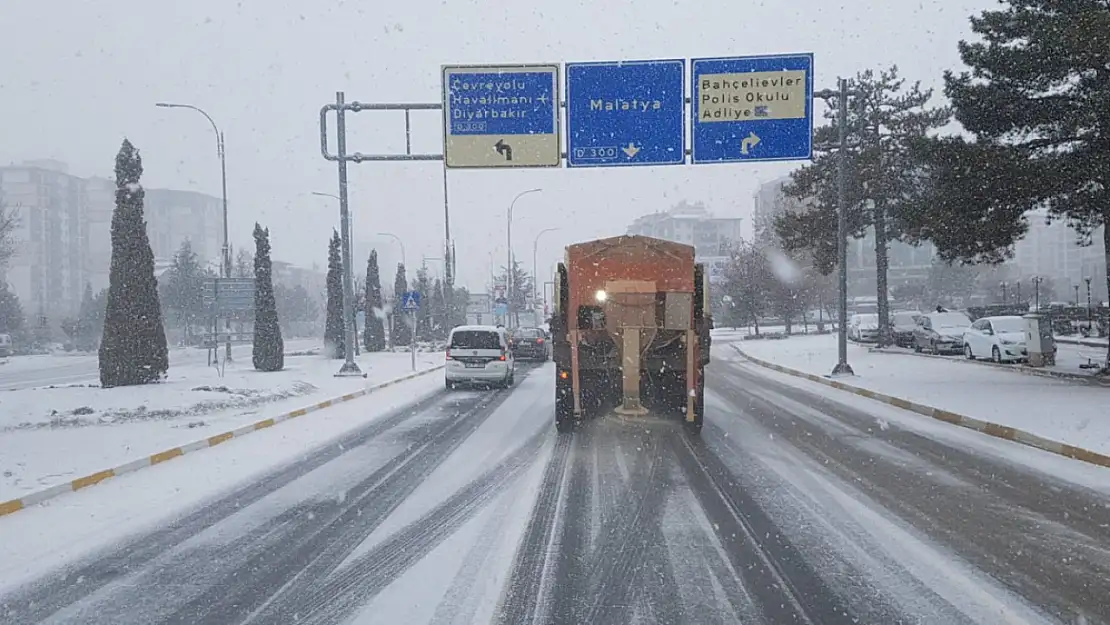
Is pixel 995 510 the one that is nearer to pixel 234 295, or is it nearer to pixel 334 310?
pixel 234 295

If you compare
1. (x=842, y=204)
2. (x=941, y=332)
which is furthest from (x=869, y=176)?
(x=842, y=204)

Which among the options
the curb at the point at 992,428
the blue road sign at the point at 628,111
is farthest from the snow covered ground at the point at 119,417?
the curb at the point at 992,428

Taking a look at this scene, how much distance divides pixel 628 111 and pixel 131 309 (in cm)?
1256

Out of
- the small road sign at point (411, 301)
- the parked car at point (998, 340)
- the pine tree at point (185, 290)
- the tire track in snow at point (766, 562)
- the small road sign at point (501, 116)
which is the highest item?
the small road sign at point (501, 116)

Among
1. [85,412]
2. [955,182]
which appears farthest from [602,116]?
[85,412]

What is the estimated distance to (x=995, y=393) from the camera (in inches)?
682

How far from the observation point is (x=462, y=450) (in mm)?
12078

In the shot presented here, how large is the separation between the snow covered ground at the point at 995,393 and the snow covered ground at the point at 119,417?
12012 millimetres

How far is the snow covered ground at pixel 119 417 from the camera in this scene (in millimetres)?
10758

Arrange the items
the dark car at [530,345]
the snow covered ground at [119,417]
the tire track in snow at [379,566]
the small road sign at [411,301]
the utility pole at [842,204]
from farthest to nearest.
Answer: the dark car at [530,345], the small road sign at [411,301], the utility pole at [842,204], the snow covered ground at [119,417], the tire track in snow at [379,566]

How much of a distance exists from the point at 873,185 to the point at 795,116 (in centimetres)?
1980

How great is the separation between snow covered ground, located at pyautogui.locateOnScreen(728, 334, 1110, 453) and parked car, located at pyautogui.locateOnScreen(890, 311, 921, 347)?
32.1ft

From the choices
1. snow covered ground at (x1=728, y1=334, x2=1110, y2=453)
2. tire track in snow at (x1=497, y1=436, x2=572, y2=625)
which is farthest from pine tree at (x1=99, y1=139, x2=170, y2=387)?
snow covered ground at (x1=728, y1=334, x2=1110, y2=453)

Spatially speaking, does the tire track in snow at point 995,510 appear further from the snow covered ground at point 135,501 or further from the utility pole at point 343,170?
the utility pole at point 343,170
